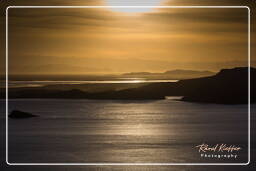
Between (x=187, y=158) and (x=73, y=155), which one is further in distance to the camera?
(x=73, y=155)

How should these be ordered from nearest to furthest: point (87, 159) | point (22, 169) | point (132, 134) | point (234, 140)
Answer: point (22, 169) < point (87, 159) < point (234, 140) < point (132, 134)

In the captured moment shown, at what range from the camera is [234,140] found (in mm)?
19656

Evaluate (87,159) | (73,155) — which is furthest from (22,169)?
(73,155)

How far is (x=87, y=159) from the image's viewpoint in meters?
13.9

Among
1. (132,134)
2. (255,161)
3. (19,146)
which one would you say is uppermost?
(132,134)

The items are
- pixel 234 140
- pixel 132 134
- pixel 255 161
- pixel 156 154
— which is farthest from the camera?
pixel 132 134

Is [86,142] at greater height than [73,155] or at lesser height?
greater

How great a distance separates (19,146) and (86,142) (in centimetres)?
249

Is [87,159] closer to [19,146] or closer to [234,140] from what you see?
[19,146]

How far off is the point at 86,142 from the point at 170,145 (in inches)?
128

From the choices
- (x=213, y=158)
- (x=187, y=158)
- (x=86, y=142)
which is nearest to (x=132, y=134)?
(x=86, y=142)

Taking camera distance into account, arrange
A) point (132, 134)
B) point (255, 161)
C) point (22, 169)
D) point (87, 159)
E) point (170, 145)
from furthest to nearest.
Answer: point (132, 134), point (170, 145), point (87, 159), point (255, 161), point (22, 169)

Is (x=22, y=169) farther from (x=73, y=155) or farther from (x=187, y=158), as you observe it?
(x=187, y=158)

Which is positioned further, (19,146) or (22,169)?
(19,146)
